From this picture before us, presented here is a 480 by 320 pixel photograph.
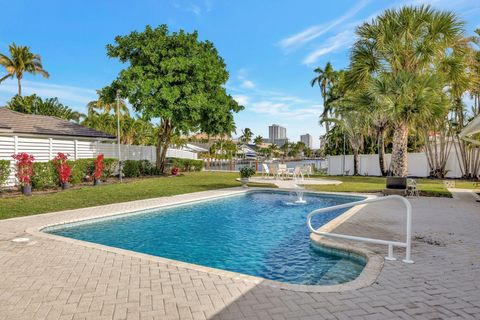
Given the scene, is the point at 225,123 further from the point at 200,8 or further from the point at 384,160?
the point at 384,160

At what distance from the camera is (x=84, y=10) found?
1608cm

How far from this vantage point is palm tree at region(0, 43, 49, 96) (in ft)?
121

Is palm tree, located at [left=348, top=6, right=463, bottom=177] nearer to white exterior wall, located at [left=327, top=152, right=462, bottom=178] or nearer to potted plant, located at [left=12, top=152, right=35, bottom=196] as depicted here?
white exterior wall, located at [left=327, top=152, right=462, bottom=178]

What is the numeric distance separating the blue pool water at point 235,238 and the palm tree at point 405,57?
18.3ft

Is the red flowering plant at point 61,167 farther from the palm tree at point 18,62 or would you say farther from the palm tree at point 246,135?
the palm tree at point 246,135

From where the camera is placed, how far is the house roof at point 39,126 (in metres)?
15.1

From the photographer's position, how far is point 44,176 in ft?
45.4

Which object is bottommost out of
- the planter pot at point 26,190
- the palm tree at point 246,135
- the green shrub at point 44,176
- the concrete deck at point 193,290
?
the concrete deck at point 193,290

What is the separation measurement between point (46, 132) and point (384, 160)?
25187mm

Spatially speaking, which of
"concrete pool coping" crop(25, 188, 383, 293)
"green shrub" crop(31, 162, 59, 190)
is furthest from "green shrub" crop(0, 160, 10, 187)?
"concrete pool coping" crop(25, 188, 383, 293)

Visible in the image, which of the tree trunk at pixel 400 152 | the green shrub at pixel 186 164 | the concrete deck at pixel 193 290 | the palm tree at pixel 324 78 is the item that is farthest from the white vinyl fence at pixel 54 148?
the palm tree at pixel 324 78

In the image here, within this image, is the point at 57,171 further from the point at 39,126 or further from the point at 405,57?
the point at 405,57

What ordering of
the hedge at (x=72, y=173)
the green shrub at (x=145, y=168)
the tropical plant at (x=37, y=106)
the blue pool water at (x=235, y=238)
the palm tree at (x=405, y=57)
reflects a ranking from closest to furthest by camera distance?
1. the blue pool water at (x=235, y=238)
2. the palm tree at (x=405, y=57)
3. the hedge at (x=72, y=173)
4. the green shrub at (x=145, y=168)
5. the tropical plant at (x=37, y=106)

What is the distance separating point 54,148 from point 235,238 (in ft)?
46.3
